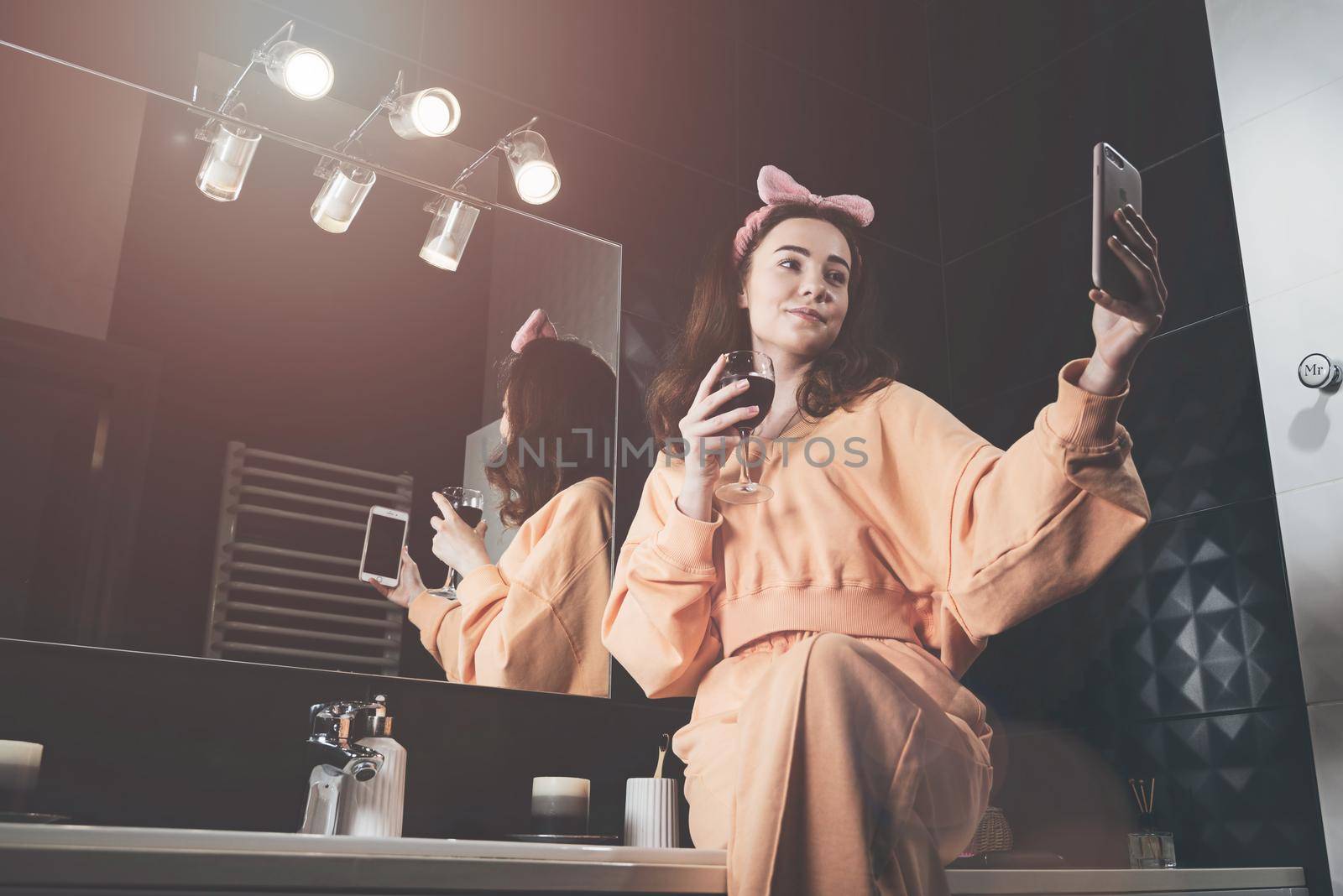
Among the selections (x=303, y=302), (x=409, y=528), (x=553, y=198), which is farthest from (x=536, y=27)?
(x=409, y=528)

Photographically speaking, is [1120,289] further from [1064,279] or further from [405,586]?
[405,586]

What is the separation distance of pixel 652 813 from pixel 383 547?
0.64m

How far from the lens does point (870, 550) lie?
2.09 metres

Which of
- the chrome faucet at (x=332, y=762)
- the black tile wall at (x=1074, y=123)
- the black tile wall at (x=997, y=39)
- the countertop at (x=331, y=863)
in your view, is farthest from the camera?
the black tile wall at (x=997, y=39)

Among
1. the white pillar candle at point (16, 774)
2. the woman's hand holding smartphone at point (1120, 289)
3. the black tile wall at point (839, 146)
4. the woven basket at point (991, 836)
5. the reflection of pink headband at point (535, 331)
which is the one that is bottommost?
the woven basket at point (991, 836)

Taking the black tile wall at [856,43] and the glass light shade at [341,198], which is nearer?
the glass light shade at [341,198]

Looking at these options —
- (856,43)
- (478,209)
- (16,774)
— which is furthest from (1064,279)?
(16,774)

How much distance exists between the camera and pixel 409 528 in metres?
1.97

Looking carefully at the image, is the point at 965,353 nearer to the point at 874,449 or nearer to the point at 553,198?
the point at 874,449

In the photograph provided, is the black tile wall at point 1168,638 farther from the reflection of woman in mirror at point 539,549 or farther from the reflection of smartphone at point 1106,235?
the reflection of woman in mirror at point 539,549

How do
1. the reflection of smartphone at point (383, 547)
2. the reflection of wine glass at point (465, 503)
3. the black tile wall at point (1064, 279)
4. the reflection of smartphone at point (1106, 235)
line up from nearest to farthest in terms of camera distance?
the reflection of smartphone at point (1106, 235) → the reflection of smartphone at point (383, 547) → the reflection of wine glass at point (465, 503) → the black tile wall at point (1064, 279)

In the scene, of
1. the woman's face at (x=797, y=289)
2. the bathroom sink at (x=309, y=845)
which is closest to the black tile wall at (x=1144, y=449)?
the woman's face at (x=797, y=289)

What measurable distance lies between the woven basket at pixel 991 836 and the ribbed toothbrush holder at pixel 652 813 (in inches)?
22.6

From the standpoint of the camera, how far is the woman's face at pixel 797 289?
92.5 inches
